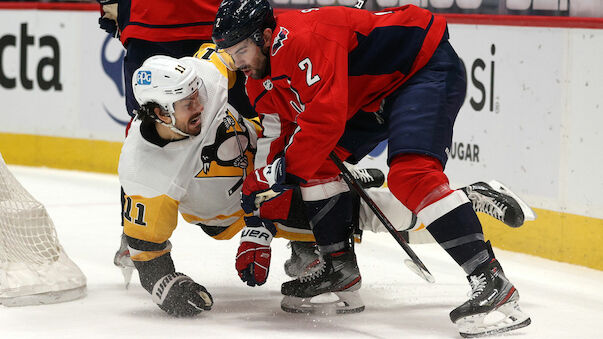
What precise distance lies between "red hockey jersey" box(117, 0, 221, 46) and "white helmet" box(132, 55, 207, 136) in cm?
65

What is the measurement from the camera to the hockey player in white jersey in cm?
275

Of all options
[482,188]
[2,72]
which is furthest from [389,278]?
[2,72]

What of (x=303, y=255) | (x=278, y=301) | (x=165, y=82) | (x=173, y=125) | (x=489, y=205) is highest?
(x=165, y=82)

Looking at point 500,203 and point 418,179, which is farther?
point 500,203

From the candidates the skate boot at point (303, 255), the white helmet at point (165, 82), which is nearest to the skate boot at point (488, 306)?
the skate boot at point (303, 255)

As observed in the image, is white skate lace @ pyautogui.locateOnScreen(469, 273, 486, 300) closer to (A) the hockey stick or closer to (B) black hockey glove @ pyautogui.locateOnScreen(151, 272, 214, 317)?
(A) the hockey stick

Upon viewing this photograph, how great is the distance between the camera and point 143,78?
2.73m

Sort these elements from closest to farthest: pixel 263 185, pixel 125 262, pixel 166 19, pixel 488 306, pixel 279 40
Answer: pixel 488 306 → pixel 279 40 → pixel 263 185 → pixel 125 262 → pixel 166 19

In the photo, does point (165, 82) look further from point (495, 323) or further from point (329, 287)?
point (495, 323)

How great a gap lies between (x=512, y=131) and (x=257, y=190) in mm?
1537

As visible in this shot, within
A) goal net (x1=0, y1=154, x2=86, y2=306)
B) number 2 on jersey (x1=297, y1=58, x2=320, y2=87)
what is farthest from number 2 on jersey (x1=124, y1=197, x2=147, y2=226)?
number 2 on jersey (x1=297, y1=58, x2=320, y2=87)

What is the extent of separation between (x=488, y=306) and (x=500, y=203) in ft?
1.62

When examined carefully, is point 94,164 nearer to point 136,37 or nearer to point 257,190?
point 136,37

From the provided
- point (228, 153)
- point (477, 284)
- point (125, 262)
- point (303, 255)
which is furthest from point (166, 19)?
point (477, 284)
